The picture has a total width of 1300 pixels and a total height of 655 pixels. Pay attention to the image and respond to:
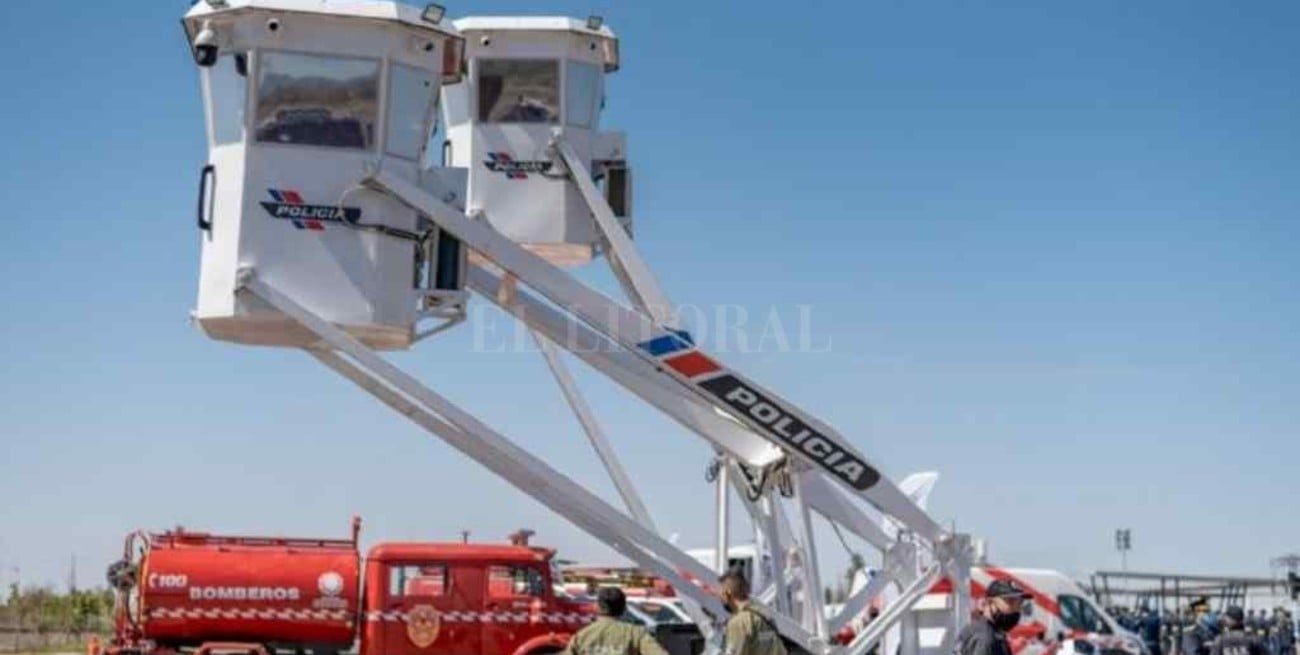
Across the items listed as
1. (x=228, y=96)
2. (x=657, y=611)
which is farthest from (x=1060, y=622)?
(x=228, y=96)

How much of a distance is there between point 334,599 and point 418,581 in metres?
1.05

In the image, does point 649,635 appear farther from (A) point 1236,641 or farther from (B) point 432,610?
(B) point 432,610

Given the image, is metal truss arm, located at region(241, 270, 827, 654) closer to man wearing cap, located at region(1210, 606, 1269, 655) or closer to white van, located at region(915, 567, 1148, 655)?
man wearing cap, located at region(1210, 606, 1269, 655)

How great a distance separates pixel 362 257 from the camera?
1497 centimetres

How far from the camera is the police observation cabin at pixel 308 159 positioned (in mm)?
14711

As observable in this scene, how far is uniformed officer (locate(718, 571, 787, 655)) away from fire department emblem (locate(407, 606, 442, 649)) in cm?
978

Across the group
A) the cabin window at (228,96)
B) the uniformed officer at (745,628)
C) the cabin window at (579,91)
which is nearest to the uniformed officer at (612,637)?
the uniformed officer at (745,628)

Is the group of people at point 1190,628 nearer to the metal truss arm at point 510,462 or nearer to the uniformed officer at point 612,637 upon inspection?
the metal truss arm at point 510,462

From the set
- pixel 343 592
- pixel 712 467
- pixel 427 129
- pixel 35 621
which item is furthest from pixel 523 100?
pixel 35 621

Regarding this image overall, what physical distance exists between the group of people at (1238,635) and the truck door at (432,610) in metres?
8.36

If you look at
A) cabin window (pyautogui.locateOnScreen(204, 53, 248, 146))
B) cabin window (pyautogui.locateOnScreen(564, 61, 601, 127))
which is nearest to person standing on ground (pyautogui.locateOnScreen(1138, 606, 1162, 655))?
cabin window (pyautogui.locateOnScreen(564, 61, 601, 127))

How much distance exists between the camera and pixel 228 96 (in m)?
15.0

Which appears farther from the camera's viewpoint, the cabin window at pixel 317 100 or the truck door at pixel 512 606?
the truck door at pixel 512 606

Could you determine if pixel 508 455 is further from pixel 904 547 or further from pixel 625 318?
pixel 904 547
